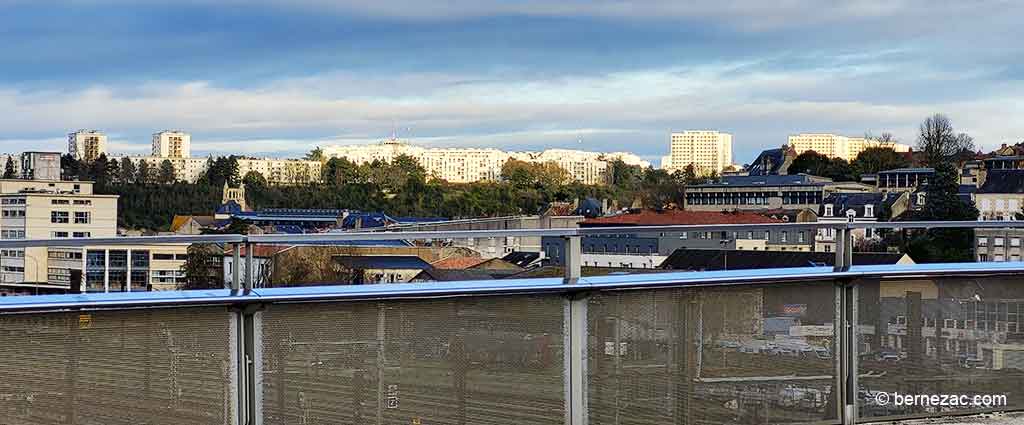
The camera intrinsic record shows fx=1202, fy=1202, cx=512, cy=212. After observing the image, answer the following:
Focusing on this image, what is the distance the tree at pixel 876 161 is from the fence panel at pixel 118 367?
10903 cm

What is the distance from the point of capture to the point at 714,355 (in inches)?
218

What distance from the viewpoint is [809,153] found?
12631 centimetres

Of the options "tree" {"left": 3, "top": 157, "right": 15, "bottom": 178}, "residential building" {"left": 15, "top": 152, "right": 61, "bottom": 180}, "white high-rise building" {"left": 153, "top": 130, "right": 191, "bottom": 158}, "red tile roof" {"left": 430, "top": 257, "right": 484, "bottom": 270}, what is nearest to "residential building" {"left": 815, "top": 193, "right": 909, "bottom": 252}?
"residential building" {"left": 15, "top": 152, "right": 61, "bottom": 180}

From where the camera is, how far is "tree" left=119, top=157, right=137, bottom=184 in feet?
399

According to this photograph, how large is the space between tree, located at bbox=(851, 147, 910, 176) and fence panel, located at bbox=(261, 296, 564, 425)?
355 feet

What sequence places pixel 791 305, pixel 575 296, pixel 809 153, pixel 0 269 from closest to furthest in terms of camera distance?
pixel 575 296, pixel 791 305, pixel 0 269, pixel 809 153

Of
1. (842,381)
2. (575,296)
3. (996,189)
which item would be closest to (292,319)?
(575,296)

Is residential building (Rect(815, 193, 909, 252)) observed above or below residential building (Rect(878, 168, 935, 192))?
below

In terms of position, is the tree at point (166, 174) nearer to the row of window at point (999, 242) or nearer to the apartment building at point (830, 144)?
the apartment building at point (830, 144)

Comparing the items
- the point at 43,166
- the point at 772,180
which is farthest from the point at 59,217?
the point at 772,180

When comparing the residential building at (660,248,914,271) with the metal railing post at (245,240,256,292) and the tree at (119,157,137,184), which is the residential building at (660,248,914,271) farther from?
the tree at (119,157,137,184)

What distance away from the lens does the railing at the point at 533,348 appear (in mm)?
4660

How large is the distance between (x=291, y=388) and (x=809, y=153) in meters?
126

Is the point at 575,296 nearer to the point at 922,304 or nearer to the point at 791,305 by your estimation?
the point at 791,305
